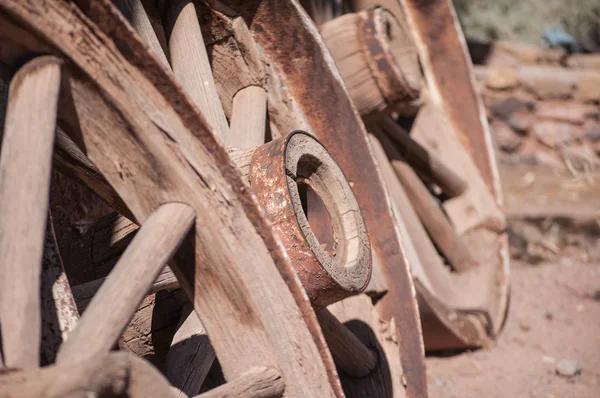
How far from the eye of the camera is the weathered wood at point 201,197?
1120 mm

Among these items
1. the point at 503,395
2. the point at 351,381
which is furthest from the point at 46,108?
the point at 503,395

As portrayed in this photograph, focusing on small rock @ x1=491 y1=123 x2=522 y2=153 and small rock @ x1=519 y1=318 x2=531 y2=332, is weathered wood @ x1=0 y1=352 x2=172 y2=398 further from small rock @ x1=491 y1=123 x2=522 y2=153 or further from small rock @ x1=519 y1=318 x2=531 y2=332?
small rock @ x1=491 y1=123 x2=522 y2=153

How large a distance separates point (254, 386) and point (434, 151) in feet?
8.16

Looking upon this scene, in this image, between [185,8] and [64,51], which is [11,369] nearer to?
[64,51]

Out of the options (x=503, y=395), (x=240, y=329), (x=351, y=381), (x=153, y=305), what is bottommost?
(x=503, y=395)

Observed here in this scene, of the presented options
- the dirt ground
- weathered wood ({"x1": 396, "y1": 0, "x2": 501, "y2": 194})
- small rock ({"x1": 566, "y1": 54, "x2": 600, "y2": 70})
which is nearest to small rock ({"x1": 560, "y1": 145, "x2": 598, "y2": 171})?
small rock ({"x1": 566, "y1": 54, "x2": 600, "y2": 70})

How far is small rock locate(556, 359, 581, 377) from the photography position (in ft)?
8.30

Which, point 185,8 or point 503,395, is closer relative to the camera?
point 185,8

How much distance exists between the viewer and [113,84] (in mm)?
1116

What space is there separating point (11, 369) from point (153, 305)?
Result: 773mm

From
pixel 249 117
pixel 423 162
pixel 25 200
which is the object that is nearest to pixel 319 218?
pixel 249 117

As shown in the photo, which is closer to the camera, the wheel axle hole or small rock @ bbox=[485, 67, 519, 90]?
the wheel axle hole

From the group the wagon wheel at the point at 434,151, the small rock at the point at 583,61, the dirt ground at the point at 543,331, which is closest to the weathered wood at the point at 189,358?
the wagon wheel at the point at 434,151

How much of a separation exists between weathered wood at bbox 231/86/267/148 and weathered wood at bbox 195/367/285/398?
26.9 inches
